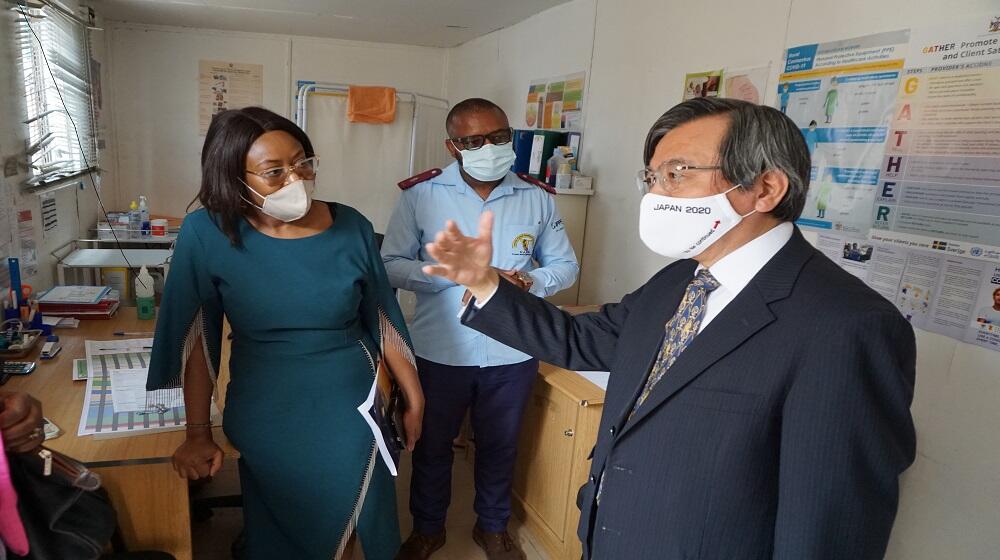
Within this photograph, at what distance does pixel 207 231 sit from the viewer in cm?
140

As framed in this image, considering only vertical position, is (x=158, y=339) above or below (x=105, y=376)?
above

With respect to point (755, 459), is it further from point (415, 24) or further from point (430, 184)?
point (415, 24)

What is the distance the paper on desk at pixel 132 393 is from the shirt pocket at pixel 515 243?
3.36ft

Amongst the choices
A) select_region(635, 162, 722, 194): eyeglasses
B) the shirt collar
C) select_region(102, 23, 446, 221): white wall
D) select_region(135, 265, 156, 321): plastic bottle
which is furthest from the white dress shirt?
select_region(102, 23, 446, 221): white wall

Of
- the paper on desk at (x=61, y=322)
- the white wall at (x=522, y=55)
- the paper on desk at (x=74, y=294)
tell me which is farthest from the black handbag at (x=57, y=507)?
the white wall at (x=522, y=55)

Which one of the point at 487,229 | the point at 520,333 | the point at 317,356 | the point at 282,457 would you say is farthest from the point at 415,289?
the point at 487,229

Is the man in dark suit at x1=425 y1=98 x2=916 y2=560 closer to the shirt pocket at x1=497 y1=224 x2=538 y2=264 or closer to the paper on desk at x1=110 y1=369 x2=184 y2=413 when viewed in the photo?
the shirt pocket at x1=497 y1=224 x2=538 y2=264

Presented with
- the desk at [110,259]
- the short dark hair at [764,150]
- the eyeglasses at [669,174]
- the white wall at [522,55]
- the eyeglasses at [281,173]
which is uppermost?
the white wall at [522,55]

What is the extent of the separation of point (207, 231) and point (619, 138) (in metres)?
1.79

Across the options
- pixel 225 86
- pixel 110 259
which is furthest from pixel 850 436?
pixel 225 86

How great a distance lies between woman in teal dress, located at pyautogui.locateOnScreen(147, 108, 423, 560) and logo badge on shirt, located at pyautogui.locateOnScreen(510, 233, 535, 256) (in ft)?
1.84

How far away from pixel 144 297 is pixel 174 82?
2.80 m

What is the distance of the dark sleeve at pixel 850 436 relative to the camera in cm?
80

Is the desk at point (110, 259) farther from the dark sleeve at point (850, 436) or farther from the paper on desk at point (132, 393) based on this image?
the dark sleeve at point (850, 436)
